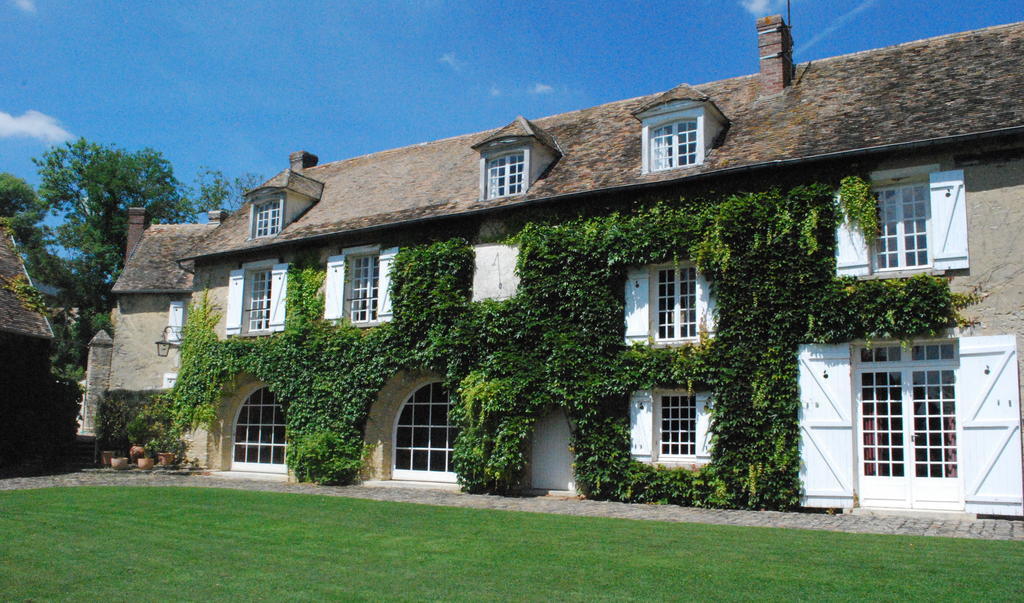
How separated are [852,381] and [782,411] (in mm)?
1107

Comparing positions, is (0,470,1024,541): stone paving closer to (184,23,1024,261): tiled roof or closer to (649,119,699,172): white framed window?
(184,23,1024,261): tiled roof

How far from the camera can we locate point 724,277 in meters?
12.8

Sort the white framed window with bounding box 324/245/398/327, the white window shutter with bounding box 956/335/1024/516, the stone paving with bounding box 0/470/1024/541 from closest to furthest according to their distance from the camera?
1. the stone paving with bounding box 0/470/1024/541
2. the white window shutter with bounding box 956/335/1024/516
3. the white framed window with bounding box 324/245/398/327

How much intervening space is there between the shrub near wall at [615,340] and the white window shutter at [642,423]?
0.56ft

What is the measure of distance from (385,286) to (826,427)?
9.13m

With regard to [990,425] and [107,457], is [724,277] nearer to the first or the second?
[990,425]

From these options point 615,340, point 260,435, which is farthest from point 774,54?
point 260,435

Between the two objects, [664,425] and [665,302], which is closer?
[664,425]

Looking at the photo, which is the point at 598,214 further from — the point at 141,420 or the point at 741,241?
the point at 141,420

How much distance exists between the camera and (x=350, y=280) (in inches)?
695

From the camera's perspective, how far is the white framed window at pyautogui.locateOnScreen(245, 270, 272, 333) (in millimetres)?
19234

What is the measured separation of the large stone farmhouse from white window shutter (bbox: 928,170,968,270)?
3 cm

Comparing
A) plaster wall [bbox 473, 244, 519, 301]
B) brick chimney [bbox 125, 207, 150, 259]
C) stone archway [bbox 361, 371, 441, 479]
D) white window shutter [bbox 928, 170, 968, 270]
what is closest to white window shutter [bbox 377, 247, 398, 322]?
stone archway [bbox 361, 371, 441, 479]

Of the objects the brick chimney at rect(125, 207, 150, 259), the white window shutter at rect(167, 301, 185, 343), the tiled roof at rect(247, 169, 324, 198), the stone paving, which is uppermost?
the brick chimney at rect(125, 207, 150, 259)
